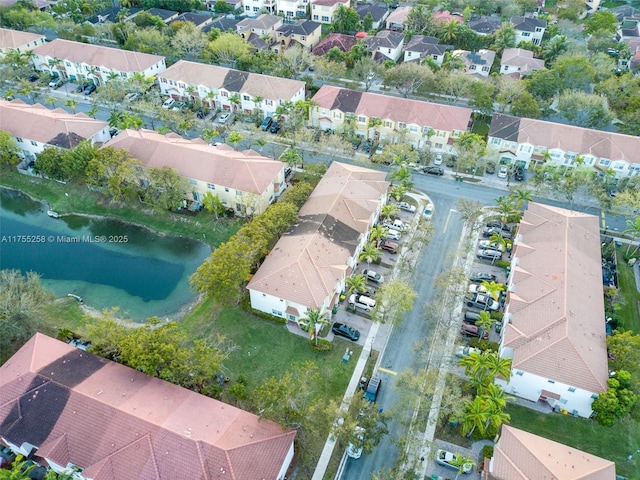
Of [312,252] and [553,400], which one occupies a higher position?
[312,252]

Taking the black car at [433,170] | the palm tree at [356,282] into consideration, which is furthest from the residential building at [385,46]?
the palm tree at [356,282]

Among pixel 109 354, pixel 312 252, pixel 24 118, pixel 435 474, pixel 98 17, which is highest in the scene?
pixel 98 17

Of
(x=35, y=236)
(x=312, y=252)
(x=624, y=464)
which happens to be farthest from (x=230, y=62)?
(x=624, y=464)

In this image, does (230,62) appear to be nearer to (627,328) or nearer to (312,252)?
(312,252)

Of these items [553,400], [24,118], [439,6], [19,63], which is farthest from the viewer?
[439,6]

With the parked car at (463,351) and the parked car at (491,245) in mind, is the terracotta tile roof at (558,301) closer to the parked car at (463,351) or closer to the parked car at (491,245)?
the parked car at (491,245)

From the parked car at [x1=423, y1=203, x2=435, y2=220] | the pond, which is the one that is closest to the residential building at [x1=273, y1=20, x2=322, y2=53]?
the parked car at [x1=423, y1=203, x2=435, y2=220]

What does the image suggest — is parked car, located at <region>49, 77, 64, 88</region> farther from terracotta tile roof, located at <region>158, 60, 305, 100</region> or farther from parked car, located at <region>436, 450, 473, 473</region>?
parked car, located at <region>436, 450, 473, 473</region>
